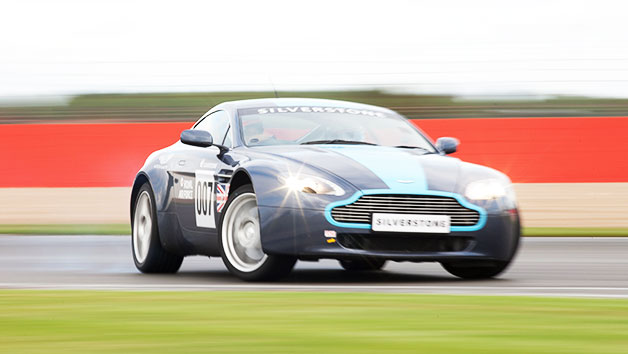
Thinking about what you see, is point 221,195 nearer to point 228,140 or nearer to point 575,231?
point 228,140

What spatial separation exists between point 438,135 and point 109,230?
802 cm

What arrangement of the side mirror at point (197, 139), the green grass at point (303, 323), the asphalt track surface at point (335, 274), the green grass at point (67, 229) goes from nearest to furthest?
1. the green grass at point (303, 323)
2. the asphalt track surface at point (335, 274)
3. the side mirror at point (197, 139)
4. the green grass at point (67, 229)

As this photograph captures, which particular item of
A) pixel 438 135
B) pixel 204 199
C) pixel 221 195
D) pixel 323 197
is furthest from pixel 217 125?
pixel 438 135

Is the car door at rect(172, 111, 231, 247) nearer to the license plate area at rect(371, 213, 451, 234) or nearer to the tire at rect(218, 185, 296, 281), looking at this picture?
the tire at rect(218, 185, 296, 281)

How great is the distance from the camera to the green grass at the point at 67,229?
15758mm

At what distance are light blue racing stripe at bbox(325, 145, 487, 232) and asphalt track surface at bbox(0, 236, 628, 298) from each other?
436 millimetres

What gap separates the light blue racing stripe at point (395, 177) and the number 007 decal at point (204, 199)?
92 centimetres

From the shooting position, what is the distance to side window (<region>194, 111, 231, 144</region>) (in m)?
9.24

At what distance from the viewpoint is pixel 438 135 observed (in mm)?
22609

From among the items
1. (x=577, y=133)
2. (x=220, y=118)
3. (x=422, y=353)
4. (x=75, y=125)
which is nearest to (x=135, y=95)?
(x=75, y=125)

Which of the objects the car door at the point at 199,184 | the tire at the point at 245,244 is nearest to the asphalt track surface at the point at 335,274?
the tire at the point at 245,244

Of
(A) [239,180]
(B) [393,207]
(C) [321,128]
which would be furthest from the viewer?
(C) [321,128]

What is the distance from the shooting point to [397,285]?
7.90m

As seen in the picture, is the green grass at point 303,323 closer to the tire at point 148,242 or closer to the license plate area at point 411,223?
the license plate area at point 411,223
